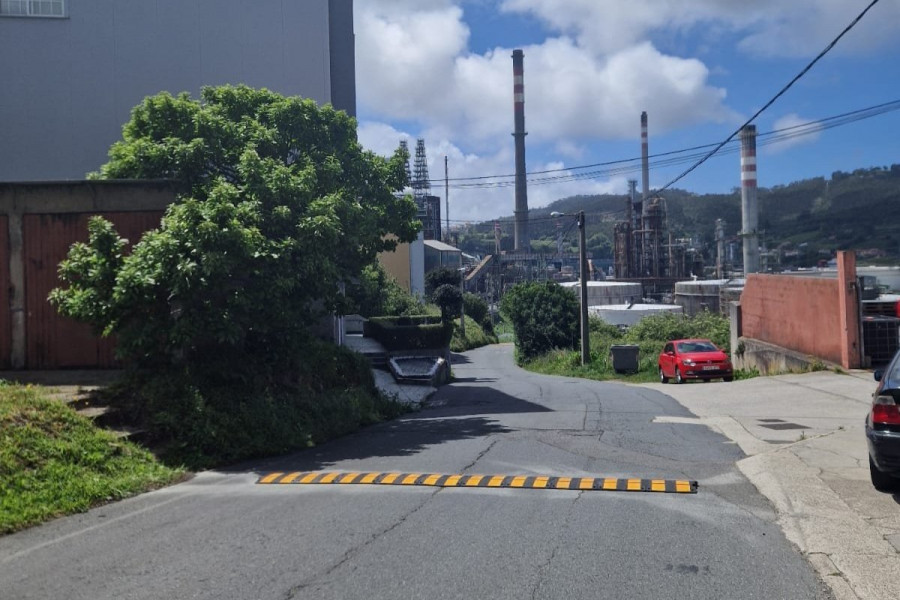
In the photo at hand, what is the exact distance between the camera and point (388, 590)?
5457mm

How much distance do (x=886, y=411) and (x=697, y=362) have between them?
20.6 m

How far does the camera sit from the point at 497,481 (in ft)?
29.7

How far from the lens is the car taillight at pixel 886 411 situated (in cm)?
759

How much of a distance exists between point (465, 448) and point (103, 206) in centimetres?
770

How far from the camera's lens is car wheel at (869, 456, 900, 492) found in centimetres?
834

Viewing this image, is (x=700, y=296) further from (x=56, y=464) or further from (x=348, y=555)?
(x=348, y=555)

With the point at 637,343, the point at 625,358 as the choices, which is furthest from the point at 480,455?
the point at 637,343

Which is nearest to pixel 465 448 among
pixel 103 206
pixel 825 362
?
pixel 103 206

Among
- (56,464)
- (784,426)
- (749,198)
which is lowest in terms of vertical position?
(784,426)

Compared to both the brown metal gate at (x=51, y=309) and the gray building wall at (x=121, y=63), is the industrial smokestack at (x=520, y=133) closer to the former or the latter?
the gray building wall at (x=121, y=63)

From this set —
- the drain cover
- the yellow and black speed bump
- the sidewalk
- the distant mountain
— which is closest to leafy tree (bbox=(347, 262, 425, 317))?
the distant mountain

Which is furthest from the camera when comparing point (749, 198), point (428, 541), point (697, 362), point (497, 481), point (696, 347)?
point (749, 198)

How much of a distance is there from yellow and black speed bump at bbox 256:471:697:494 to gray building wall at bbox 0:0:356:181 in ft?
66.7

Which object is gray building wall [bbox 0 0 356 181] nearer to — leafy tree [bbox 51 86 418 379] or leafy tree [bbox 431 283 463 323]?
leafy tree [bbox 51 86 418 379]
